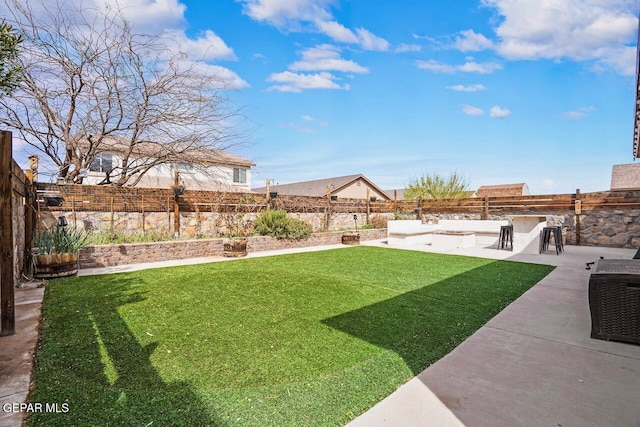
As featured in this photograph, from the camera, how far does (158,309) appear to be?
4.03 m

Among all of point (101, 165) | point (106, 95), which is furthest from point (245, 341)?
point (101, 165)

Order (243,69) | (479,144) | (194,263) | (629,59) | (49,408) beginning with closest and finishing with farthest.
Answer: (49,408)
(194,263)
(629,59)
(243,69)
(479,144)

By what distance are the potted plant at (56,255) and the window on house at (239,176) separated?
51.6 ft

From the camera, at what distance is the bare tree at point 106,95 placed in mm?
8070

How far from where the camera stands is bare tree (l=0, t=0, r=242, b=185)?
8070 millimetres

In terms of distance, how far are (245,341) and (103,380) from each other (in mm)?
1149

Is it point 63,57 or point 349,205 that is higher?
point 63,57

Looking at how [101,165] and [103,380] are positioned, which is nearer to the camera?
[103,380]

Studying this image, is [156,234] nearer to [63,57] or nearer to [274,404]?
[63,57]

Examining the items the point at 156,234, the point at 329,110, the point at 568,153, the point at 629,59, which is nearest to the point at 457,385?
the point at 156,234

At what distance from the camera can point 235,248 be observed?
891cm

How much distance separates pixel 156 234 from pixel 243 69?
20.8 feet

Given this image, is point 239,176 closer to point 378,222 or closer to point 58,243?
point 378,222

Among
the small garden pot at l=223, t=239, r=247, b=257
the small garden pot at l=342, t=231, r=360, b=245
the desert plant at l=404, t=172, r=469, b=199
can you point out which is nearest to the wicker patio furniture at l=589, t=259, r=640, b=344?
the small garden pot at l=223, t=239, r=247, b=257
